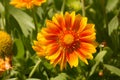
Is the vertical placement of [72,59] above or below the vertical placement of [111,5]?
below

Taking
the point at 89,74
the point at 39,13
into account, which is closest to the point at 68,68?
the point at 89,74

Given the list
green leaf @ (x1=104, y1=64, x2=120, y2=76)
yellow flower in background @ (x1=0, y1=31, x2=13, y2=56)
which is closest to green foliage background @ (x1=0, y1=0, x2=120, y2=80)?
green leaf @ (x1=104, y1=64, x2=120, y2=76)

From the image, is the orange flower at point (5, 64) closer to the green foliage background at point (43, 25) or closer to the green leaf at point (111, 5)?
the green foliage background at point (43, 25)

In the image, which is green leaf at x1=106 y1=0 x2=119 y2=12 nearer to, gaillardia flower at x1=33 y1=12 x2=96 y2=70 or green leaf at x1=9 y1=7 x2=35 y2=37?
green leaf at x1=9 y1=7 x2=35 y2=37

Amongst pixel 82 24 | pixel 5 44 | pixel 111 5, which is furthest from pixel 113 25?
pixel 5 44

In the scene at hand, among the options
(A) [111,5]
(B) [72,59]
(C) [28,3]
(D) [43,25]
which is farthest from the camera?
(A) [111,5]

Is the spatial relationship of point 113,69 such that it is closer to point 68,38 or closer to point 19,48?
point 68,38

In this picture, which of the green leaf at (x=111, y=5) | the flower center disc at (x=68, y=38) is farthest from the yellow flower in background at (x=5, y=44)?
the green leaf at (x=111, y=5)
